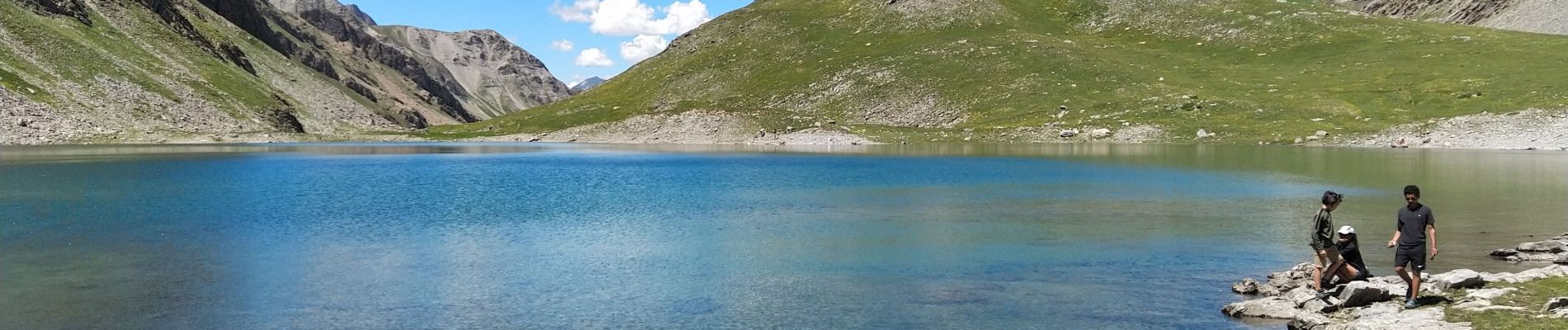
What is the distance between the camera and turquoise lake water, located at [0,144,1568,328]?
22.6 m

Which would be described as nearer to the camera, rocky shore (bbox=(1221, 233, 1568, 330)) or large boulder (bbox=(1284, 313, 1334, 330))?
rocky shore (bbox=(1221, 233, 1568, 330))

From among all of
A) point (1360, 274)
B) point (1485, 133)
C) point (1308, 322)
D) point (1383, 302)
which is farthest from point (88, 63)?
point (1485, 133)

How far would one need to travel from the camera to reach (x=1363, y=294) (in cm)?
2161

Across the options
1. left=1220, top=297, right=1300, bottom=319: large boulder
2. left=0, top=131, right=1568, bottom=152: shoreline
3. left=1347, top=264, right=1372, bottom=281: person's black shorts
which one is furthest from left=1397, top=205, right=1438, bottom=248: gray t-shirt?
left=0, top=131, right=1568, bottom=152: shoreline

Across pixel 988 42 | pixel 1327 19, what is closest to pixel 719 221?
pixel 988 42

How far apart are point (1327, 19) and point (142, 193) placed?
620 ft

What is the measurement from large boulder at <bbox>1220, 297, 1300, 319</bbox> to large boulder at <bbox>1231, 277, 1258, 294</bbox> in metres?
1.77

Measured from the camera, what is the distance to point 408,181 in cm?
6756

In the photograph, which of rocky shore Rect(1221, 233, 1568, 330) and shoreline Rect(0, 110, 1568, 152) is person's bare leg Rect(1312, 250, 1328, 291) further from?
shoreline Rect(0, 110, 1568, 152)

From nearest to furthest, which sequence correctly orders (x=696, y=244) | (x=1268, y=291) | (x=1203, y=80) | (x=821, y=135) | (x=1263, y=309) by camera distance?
1. (x=1263, y=309)
2. (x=1268, y=291)
3. (x=696, y=244)
4. (x=821, y=135)
5. (x=1203, y=80)

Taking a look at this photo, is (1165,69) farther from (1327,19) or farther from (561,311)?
(561,311)

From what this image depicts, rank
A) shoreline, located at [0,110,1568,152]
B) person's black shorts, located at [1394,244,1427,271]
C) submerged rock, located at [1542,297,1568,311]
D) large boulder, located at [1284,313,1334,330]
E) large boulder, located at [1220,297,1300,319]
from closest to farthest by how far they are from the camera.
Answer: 1. submerged rock, located at [1542,297,1568,311]
2. large boulder, located at [1284,313,1334,330]
3. person's black shorts, located at [1394,244,1427,271]
4. large boulder, located at [1220,297,1300,319]
5. shoreline, located at [0,110,1568,152]

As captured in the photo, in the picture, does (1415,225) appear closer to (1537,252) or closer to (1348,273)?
(1348,273)

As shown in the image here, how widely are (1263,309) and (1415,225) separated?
11.4 ft
